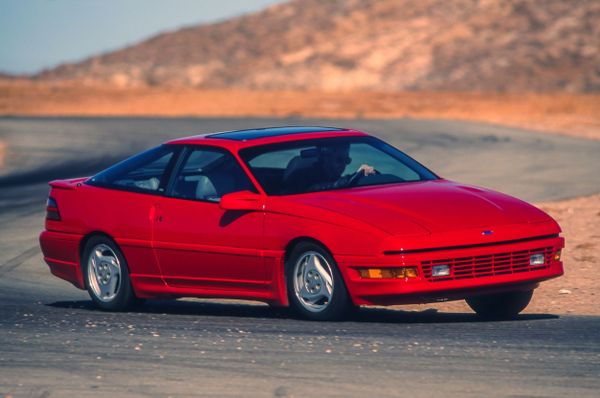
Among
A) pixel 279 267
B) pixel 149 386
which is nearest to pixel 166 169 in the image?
pixel 279 267

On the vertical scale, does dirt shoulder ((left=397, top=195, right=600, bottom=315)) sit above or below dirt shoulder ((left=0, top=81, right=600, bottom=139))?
below

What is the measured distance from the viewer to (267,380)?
747cm

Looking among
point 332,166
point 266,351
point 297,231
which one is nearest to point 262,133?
point 332,166

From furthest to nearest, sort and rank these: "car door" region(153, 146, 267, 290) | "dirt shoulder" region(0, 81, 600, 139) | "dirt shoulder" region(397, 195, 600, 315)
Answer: "dirt shoulder" region(0, 81, 600, 139), "dirt shoulder" region(397, 195, 600, 315), "car door" region(153, 146, 267, 290)

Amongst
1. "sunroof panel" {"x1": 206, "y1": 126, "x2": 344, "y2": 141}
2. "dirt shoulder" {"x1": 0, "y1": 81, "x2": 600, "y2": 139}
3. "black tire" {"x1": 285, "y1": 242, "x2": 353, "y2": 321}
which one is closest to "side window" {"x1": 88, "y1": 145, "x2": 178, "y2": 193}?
"sunroof panel" {"x1": 206, "y1": 126, "x2": 344, "y2": 141}

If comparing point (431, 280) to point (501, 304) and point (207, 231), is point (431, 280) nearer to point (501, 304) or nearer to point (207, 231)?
point (501, 304)

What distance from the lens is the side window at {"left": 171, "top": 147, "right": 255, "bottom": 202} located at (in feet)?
33.6

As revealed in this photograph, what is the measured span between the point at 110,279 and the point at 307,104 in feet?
155

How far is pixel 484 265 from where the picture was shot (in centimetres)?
922

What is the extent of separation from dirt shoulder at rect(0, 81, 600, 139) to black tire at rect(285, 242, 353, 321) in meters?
32.8

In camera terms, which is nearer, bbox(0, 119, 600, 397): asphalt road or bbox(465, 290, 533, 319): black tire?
Answer: bbox(0, 119, 600, 397): asphalt road

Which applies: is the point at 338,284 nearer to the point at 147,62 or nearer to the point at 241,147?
the point at 241,147

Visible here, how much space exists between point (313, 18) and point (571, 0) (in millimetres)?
19301

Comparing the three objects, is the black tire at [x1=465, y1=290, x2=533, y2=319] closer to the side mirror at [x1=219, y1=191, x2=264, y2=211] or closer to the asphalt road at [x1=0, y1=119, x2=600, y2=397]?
the asphalt road at [x1=0, y1=119, x2=600, y2=397]
